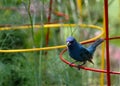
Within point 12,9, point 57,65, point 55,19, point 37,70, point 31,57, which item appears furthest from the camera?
point 55,19

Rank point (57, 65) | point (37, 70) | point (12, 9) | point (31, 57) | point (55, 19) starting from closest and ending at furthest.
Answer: point (37, 70) → point (57, 65) → point (31, 57) → point (12, 9) → point (55, 19)

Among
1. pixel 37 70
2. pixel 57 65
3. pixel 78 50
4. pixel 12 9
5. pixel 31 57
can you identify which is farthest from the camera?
pixel 12 9

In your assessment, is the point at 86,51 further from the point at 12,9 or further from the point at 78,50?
the point at 12,9

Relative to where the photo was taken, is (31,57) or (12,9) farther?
(12,9)

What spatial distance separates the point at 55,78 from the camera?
2.18 m

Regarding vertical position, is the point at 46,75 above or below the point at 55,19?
below

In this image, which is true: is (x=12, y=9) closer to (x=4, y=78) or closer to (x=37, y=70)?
(x=4, y=78)

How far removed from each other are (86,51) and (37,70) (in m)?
0.24

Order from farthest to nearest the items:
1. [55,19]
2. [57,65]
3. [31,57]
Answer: [55,19] → [31,57] → [57,65]

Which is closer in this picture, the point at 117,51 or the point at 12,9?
the point at 12,9

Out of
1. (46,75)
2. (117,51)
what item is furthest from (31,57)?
→ (117,51)

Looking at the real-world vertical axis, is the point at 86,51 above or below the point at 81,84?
above

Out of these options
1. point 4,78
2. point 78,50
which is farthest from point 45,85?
point 78,50

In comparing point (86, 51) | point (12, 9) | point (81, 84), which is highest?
→ point (12, 9)
